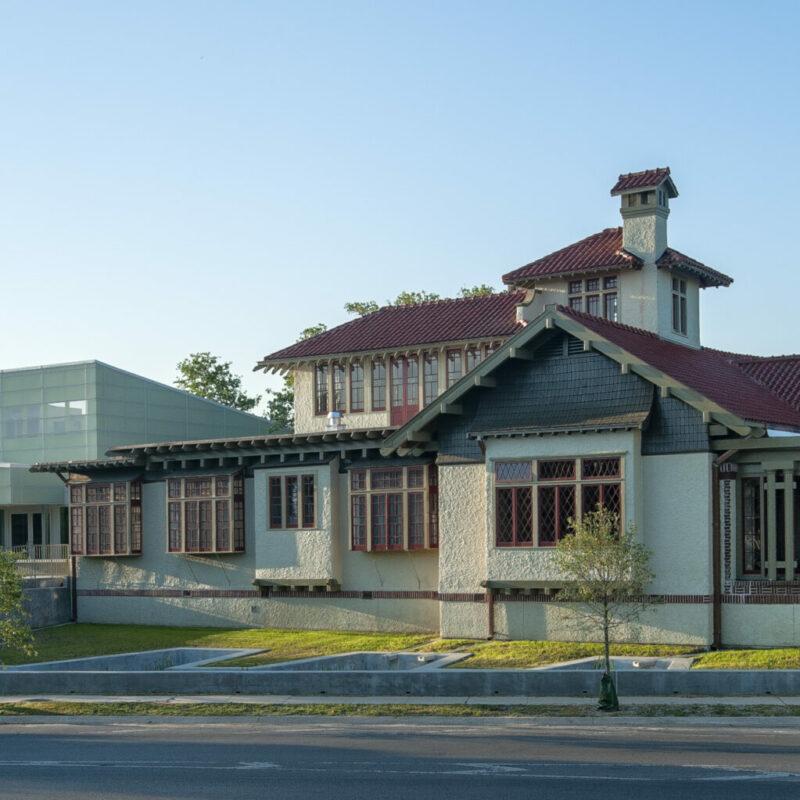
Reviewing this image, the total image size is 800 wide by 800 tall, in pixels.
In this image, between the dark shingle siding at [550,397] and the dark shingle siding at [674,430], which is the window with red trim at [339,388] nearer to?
the dark shingle siding at [550,397]

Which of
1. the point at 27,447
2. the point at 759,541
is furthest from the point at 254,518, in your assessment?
the point at 27,447

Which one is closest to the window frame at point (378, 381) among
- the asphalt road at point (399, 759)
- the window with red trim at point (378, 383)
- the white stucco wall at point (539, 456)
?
the window with red trim at point (378, 383)

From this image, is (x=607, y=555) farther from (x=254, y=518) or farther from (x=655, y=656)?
(x=254, y=518)

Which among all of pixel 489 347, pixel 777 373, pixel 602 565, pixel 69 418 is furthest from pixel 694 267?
pixel 69 418

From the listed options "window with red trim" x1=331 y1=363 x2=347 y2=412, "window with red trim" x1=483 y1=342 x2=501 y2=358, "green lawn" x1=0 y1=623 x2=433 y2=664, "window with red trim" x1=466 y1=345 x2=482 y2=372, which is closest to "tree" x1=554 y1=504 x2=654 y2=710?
"green lawn" x1=0 y1=623 x2=433 y2=664

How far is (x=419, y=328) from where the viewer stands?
40281mm

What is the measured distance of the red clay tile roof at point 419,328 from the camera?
127ft

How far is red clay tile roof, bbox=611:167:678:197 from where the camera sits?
107 ft

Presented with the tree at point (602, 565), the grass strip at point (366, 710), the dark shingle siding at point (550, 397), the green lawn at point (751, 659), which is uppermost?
the dark shingle siding at point (550, 397)

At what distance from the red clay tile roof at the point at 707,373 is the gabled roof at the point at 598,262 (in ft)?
8.28

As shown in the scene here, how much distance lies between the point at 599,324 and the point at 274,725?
12.6 m

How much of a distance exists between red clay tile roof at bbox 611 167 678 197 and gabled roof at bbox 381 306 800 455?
14.3 feet

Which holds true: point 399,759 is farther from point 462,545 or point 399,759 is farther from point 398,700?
point 462,545

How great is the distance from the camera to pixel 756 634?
81.0 feet
